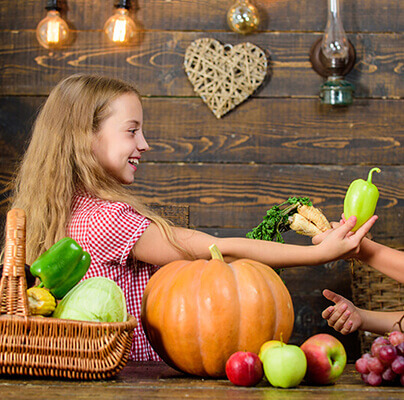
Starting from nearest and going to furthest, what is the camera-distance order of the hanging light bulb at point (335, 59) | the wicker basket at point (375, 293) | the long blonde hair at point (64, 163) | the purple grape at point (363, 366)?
the purple grape at point (363, 366)
the long blonde hair at point (64, 163)
the wicker basket at point (375, 293)
the hanging light bulb at point (335, 59)

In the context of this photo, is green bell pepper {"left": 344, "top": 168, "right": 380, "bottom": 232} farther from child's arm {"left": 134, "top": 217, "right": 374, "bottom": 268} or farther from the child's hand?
the child's hand

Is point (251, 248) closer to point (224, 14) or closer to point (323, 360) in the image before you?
point (323, 360)

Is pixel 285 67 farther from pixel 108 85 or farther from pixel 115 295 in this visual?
pixel 115 295

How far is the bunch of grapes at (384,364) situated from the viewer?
88 centimetres

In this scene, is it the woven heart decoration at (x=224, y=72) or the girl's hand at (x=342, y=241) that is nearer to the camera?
the girl's hand at (x=342, y=241)

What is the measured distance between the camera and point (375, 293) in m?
2.09

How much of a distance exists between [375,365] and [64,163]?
0.93 m

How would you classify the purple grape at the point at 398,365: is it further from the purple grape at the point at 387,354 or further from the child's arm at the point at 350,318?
the child's arm at the point at 350,318

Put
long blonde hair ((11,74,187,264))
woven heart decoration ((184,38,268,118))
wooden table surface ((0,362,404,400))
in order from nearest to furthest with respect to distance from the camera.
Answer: wooden table surface ((0,362,404,400)) → long blonde hair ((11,74,187,264)) → woven heart decoration ((184,38,268,118))

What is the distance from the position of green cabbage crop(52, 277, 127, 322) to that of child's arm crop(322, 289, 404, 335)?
0.66 metres

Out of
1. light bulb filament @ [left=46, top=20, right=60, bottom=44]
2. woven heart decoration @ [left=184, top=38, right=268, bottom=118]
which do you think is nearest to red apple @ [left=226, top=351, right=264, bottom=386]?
woven heart decoration @ [left=184, top=38, right=268, bottom=118]

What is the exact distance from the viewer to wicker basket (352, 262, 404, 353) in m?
2.06

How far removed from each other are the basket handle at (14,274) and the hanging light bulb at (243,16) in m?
1.78

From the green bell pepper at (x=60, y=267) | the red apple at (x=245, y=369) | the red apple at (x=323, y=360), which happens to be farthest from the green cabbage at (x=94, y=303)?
the red apple at (x=323, y=360)
